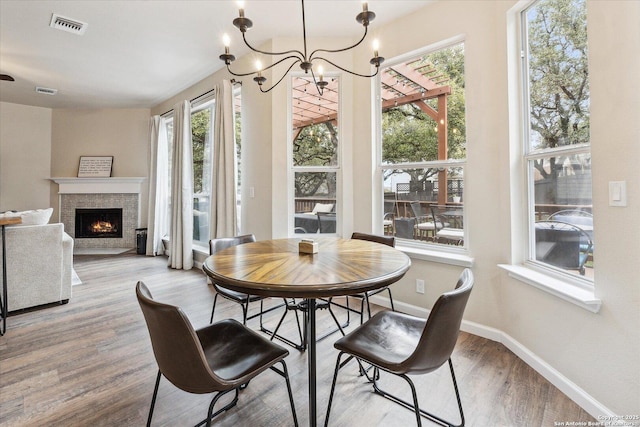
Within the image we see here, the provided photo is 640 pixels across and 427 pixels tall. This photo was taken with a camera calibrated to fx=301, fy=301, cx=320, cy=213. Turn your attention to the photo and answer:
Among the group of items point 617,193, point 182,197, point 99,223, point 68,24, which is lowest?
point 99,223

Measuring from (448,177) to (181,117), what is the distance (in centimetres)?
400

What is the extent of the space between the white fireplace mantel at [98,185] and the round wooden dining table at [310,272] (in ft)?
17.2

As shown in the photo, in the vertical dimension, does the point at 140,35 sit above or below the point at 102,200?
above

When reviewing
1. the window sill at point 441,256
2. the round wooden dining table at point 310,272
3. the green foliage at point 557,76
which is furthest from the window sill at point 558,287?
the round wooden dining table at point 310,272

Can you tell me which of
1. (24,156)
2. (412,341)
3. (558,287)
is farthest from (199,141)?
(558,287)

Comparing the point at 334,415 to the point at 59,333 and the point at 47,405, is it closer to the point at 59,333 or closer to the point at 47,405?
the point at 47,405

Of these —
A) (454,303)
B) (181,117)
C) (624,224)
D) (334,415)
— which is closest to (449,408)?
(334,415)

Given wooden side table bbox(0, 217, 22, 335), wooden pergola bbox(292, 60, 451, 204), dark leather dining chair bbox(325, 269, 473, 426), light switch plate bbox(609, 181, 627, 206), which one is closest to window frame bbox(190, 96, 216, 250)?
wooden pergola bbox(292, 60, 451, 204)

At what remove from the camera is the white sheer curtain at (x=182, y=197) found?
4527 mm

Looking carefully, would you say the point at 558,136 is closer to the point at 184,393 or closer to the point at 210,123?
the point at 184,393

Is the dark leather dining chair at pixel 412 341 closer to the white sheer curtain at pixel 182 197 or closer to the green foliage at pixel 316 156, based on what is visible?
the green foliage at pixel 316 156

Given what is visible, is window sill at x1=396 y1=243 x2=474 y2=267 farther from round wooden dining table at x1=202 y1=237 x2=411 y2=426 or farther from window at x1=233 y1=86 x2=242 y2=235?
window at x1=233 y1=86 x2=242 y2=235

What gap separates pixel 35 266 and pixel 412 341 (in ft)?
11.8

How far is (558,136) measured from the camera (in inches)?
77.0
